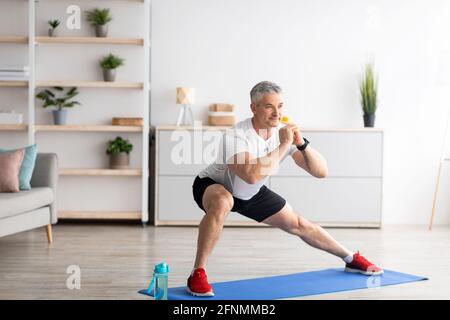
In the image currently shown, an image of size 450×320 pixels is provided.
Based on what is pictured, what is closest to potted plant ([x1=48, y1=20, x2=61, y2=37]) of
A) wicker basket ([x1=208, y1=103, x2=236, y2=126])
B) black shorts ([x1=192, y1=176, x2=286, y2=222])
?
wicker basket ([x1=208, y1=103, x2=236, y2=126])

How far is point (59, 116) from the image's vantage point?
652 cm

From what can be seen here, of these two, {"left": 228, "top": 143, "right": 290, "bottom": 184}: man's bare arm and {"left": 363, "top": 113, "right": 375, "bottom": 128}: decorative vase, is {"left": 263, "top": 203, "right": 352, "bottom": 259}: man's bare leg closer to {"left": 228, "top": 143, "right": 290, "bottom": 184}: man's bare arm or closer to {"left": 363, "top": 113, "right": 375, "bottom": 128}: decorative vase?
{"left": 228, "top": 143, "right": 290, "bottom": 184}: man's bare arm

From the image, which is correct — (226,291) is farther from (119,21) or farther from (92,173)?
(119,21)

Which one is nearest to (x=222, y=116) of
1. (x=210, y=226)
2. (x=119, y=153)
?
(x=119, y=153)

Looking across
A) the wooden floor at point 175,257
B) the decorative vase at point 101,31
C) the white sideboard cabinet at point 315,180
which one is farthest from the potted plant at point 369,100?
Result: the decorative vase at point 101,31

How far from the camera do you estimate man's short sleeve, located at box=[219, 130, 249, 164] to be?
375 centimetres

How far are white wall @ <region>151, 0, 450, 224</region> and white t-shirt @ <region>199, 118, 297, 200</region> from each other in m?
2.83

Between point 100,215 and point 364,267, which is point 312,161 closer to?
point 364,267

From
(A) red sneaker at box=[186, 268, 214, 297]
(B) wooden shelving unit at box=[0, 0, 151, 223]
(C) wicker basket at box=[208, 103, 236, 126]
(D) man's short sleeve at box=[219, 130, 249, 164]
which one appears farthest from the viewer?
(C) wicker basket at box=[208, 103, 236, 126]

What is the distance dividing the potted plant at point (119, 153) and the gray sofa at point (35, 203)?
96 centimetres

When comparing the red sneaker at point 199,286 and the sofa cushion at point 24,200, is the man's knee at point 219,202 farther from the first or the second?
the sofa cushion at point 24,200

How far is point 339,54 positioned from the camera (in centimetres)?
675

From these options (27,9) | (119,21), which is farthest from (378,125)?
(27,9)

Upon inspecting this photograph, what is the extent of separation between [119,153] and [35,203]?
1.43 meters
